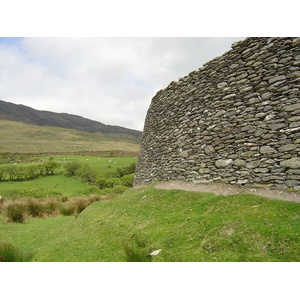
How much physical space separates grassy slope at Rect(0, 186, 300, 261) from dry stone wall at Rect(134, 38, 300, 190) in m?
1.19

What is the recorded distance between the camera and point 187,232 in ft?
14.4

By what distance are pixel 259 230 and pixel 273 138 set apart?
10.6 ft

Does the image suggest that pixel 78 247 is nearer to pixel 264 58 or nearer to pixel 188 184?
pixel 188 184

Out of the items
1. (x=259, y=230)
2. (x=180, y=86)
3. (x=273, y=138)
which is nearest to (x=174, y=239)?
(x=259, y=230)

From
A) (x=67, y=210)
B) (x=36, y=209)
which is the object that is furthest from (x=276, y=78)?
(x=36, y=209)

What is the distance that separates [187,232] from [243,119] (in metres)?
4.32

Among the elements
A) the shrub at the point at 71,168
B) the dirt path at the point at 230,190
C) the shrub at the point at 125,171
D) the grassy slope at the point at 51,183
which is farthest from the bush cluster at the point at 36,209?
the shrub at the point at 71,168

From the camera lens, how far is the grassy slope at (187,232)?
3439mm

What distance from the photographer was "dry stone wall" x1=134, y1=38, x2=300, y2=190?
225 inches

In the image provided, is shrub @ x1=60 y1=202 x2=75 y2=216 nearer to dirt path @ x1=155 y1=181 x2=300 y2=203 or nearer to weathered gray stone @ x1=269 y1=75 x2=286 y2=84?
dirt path @ x1=155 y1=181 x2=300 y2=203

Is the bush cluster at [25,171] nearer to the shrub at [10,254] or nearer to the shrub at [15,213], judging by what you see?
the shrub at [15,213]

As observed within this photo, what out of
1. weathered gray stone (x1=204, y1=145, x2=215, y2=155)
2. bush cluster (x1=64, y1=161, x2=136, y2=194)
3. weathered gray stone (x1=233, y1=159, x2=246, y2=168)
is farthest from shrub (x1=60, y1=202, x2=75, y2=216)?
bush cluster (x1=64, y1=161, x2=136, y2=194)

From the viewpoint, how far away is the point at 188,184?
807 centimetres

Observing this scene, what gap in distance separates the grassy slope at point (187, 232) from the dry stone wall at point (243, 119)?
3.92 ft
